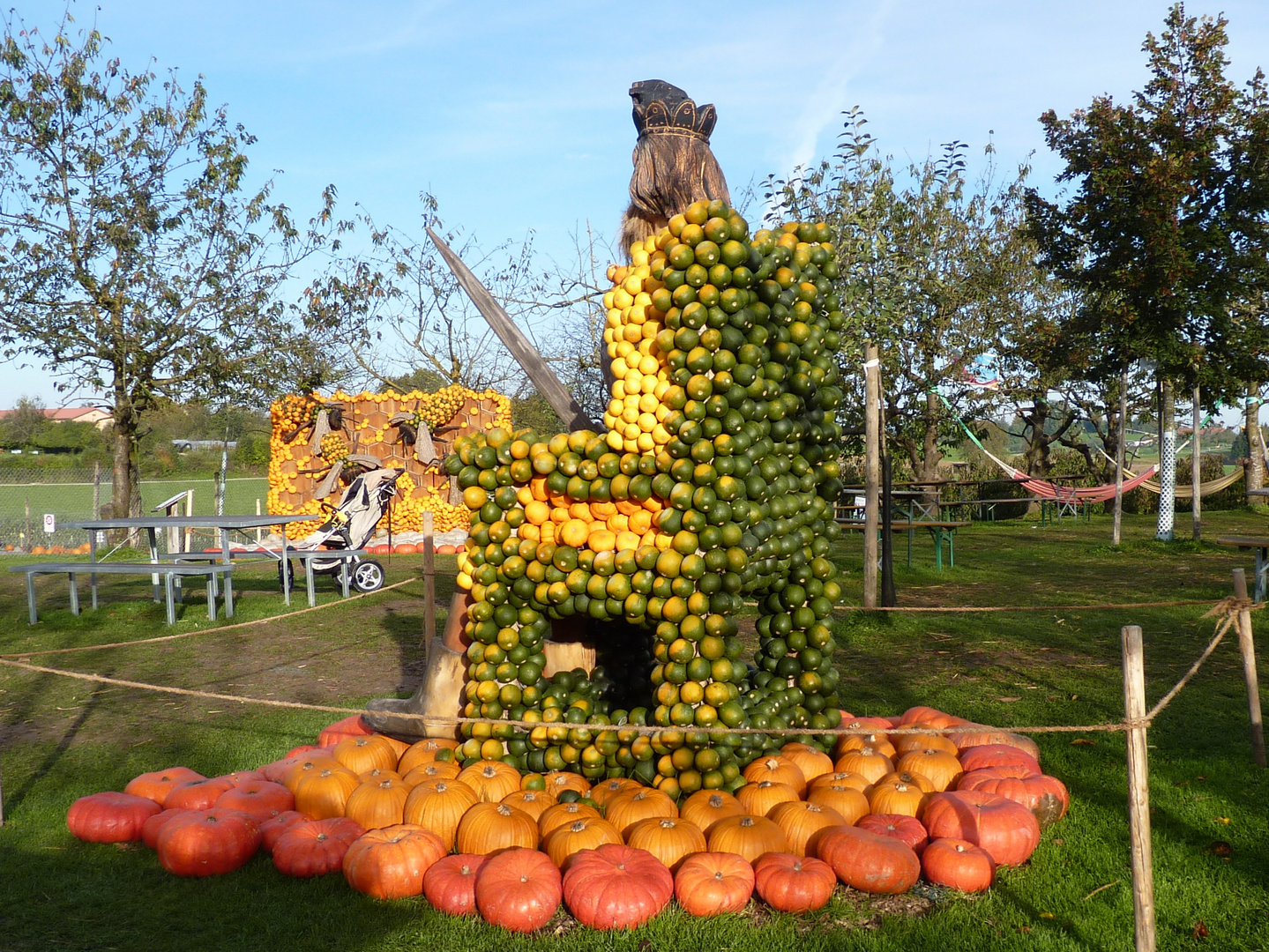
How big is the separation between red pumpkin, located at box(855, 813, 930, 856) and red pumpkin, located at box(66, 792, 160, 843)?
3126 mm

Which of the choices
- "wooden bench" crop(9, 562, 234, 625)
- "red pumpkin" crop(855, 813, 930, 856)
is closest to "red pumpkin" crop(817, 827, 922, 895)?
"red pumpkin" crop(855, 813, 930, 856)

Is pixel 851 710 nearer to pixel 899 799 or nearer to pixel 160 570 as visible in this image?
pixel 899 799

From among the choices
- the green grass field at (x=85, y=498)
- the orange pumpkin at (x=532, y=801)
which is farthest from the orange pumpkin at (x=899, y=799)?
the green grass field at (x=85, y=498)

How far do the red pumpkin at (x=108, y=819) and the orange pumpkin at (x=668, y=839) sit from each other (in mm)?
2197

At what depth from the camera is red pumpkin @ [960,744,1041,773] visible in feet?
14.2

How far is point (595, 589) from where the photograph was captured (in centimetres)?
416

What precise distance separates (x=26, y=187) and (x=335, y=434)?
21.5ft

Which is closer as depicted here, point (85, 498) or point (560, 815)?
point (560, 815)

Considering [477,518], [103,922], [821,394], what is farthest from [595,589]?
[103,922]

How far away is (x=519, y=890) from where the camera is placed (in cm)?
332

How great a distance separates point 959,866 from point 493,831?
1787 mm

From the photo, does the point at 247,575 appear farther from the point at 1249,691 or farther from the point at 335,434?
the point at 1249,691

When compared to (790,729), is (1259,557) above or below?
above

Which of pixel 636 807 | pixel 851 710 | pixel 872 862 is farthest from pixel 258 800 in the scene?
pixel 851 710
